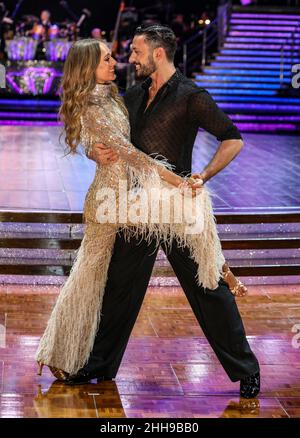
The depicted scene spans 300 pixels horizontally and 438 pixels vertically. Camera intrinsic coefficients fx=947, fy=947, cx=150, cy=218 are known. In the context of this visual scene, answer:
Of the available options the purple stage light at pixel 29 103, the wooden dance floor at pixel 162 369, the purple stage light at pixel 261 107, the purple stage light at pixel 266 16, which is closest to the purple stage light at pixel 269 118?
the purple stage light at pixel 261 107

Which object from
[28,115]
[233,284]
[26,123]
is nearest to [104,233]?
[233,284]

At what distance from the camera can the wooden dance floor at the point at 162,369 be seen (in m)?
3.89

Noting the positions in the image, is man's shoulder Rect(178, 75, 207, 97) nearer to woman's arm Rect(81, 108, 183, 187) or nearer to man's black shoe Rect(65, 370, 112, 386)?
woman's arm Rect(81, 108, 183, 187)

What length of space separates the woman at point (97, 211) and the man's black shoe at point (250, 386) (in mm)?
388

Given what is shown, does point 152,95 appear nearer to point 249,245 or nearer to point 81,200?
point 249,245

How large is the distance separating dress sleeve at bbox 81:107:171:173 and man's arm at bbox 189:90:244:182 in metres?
0.21

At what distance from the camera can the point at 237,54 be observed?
52.0ft

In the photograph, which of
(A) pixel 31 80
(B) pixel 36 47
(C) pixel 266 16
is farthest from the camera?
(C) pixel 266 16

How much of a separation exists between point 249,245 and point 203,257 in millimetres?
2474

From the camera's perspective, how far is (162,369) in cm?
443

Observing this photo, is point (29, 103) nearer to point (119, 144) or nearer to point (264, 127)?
point (264, 127)

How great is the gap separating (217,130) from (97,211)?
24.3 inches

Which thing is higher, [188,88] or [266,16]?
[188,88]

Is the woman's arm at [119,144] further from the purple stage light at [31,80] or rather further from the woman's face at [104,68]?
the purple stage light at [31,80]
